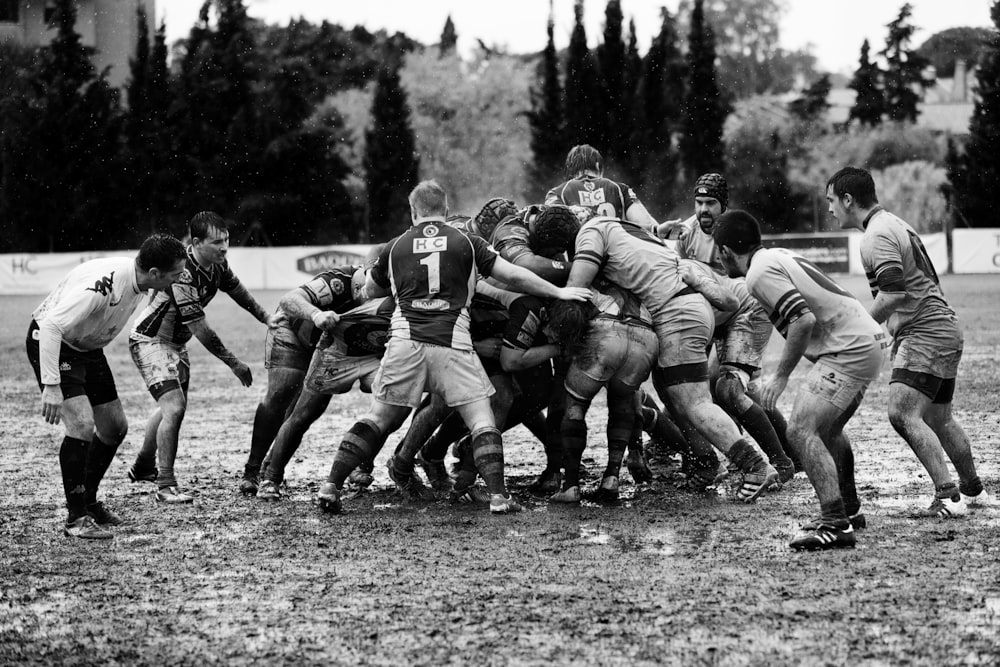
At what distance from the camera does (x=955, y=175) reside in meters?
49.8

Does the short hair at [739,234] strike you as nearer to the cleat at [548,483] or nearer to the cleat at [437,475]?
the cleat at [548,483]

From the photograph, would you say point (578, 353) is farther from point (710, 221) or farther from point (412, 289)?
point (710, 221)

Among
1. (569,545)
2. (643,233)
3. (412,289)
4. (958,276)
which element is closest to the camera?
(569,545)

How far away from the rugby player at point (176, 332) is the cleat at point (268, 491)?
571 mm

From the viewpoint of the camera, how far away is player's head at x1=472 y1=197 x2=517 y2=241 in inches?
337

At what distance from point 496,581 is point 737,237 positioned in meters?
2.35

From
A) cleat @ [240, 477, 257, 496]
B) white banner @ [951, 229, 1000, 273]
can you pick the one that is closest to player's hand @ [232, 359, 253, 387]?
cleat @ [240, 477, 257, 496]

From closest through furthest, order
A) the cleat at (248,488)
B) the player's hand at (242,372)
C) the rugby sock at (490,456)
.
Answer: the rugby sock at (490,456), the cleat at (248,488), the player's hand at (242,372)

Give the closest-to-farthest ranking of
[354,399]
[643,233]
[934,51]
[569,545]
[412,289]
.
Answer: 1. [569,545]
2. [412,289]
3. [643,233]
4. [354,399]
5. [934,51]

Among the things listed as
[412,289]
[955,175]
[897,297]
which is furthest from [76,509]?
[955,175]

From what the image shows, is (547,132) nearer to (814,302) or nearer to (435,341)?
(435,341)

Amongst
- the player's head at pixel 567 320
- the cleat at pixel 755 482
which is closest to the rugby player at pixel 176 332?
the player's head at pixel 567 320

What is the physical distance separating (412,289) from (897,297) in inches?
111

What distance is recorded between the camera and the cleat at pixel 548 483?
8.37 meters
